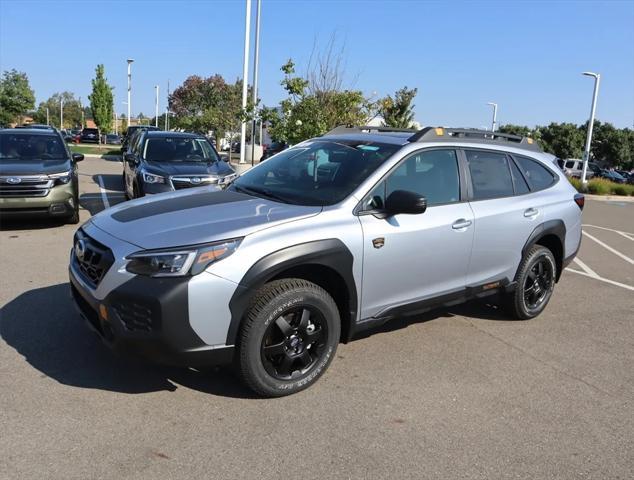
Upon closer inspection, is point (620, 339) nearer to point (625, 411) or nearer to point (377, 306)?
point (625, 411)

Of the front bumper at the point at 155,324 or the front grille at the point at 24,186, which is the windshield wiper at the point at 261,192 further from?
the front grille at the point at 24,186

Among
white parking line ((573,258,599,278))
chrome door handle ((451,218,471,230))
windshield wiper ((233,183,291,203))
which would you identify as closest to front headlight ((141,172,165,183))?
windshield wiper ((233,183,291,203))

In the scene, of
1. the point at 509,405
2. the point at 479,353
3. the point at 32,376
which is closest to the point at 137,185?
the point at 32,376

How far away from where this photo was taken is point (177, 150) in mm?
10531

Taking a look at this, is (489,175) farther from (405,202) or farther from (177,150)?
(177,150)

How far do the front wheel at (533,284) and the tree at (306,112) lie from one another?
295 inches

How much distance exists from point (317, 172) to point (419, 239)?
99 centimetres

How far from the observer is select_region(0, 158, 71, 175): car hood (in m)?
8.09

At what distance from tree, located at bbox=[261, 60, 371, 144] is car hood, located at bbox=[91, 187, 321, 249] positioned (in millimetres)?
8223

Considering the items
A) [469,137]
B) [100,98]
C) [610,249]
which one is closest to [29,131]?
[469,137]

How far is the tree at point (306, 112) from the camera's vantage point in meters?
12.1

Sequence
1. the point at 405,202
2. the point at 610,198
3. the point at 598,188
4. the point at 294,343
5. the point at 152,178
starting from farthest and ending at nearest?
the point at 598,188, the point at 610,198, the point at 152,178, the point at 405,202, the point at 294,343

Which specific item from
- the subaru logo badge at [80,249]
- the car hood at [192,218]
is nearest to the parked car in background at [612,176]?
the car hood at [192,218]

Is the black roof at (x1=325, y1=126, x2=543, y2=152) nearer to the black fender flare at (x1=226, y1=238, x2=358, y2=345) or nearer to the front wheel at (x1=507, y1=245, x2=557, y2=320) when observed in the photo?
the front wheel at (x1=507, y1=245, x2=557, y2=320)
